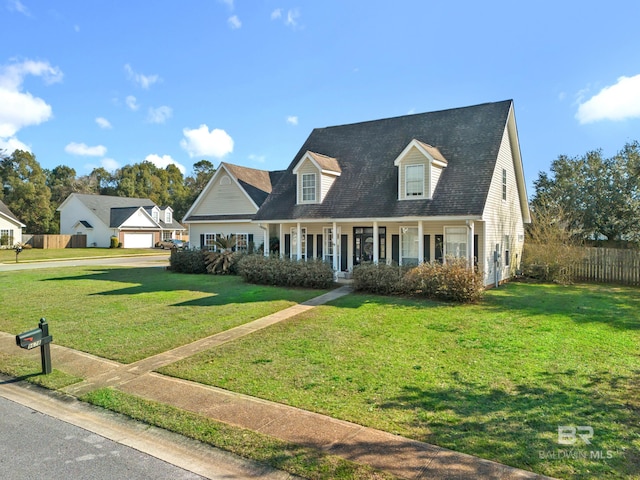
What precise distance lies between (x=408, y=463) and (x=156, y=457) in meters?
2.73

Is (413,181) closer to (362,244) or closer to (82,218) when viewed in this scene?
(362,244)

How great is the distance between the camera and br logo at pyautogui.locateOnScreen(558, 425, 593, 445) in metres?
4.71

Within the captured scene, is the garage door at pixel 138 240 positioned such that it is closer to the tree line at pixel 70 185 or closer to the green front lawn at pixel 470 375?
the tree line at pixel 70 185

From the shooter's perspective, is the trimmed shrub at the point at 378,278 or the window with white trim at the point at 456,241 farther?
the window with white trim at the point at 456,241

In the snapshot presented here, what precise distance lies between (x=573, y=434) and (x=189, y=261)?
2171 cm

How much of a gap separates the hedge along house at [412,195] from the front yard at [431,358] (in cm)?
373

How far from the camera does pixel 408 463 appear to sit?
4320 mm

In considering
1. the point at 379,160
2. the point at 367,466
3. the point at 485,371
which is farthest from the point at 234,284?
the point at 367,466

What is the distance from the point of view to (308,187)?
20547mm

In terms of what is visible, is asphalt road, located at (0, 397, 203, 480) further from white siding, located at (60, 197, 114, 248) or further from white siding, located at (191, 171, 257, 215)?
white siding, located at (60, 197, 114, 248)

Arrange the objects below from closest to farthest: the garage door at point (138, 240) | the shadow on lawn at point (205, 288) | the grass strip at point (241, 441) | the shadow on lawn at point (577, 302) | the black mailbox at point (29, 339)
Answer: the grass strip at point (241, 441) < the black mailbox at point (29, 339) < the shadow on lawn at point (577, 302) < the shadow on lawn at point (205, 288) < the garage door at point (138, 240)

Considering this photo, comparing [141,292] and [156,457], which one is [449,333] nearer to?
[156,457]

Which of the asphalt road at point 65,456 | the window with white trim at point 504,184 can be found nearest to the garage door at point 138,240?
the window with white trim at point 504,184

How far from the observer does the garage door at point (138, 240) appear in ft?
176
